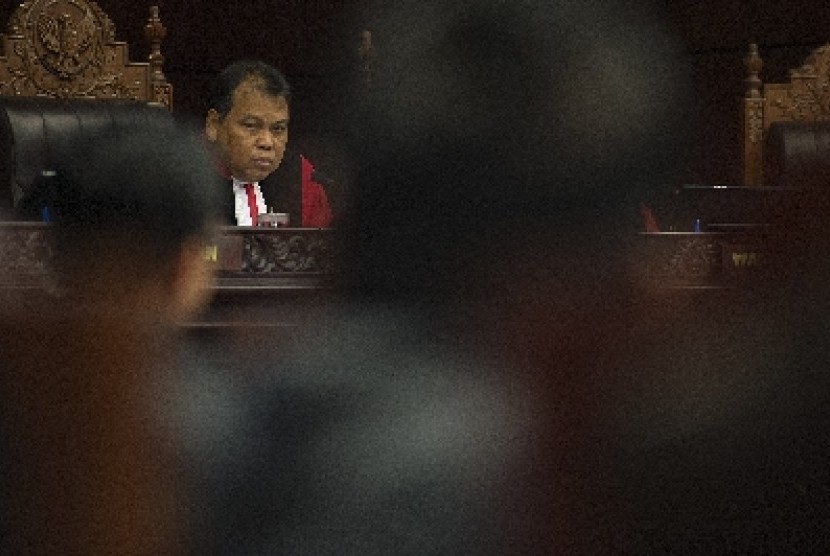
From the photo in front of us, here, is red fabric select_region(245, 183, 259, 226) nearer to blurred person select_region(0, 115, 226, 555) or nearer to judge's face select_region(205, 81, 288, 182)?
judge's face select_region(205, 81, 288, 182)

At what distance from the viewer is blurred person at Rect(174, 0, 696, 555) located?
85 cm

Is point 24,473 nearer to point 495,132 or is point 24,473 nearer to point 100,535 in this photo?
point 100,535

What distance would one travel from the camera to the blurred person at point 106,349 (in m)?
0.98

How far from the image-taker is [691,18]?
678 cm

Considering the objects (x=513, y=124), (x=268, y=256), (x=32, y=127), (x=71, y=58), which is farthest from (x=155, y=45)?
(x=513, y=124)

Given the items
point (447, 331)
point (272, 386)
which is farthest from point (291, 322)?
point (447, 331)

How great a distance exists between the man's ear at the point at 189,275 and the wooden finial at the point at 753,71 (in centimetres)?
527

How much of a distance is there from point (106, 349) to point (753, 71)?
17.3 feet

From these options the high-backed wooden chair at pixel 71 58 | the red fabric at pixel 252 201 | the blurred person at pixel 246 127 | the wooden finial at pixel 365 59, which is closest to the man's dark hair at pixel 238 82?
the blurred person at pixel 246 127

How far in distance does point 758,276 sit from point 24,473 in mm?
578

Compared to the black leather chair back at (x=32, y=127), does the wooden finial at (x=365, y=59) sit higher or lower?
lower

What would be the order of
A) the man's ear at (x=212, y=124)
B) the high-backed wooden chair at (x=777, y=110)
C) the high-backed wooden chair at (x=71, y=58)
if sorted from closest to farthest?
the man's ear at (x=212, y=124)
the high-backed wooden chair at (x=71, y=58)
the high-backed wooden chair at (x=777, y=110)

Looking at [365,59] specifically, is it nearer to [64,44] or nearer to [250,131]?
[250,131]

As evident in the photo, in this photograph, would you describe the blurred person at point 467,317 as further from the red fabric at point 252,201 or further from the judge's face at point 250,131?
the red fabric at point 252,201
